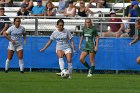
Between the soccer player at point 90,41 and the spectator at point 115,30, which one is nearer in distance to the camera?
the soccer player at point 90,41

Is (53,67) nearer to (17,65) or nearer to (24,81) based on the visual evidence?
(17,65)

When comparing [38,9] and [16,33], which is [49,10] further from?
[16,33]

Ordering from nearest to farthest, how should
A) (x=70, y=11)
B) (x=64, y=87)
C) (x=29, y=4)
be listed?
(x=64, y=87), (x=70, y=11), (x=29, y=4)

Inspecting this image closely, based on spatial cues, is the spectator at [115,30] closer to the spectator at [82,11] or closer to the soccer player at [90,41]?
the spectator at [82,11]

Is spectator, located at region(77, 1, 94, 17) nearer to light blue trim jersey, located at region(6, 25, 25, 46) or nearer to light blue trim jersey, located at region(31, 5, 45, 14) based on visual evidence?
light blue trim jersey, located at region(31, 5, 45, 14)

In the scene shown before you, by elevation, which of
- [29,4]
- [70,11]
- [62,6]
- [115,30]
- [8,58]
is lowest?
[8,58]

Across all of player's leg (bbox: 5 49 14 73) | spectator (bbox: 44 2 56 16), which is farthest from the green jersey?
spectator (bbox: 44 2 56 16)

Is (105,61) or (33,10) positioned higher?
(33,10)

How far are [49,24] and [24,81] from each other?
7.91 metres

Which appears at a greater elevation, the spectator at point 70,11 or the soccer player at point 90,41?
Result: the spectator at point 70,11

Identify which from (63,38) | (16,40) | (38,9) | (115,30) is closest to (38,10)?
(38,9)

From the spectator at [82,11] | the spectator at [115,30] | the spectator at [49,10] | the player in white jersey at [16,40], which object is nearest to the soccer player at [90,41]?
the player in white jersey at [16,40]

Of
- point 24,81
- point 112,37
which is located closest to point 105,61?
point 112,37

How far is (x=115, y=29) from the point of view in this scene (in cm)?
2797
